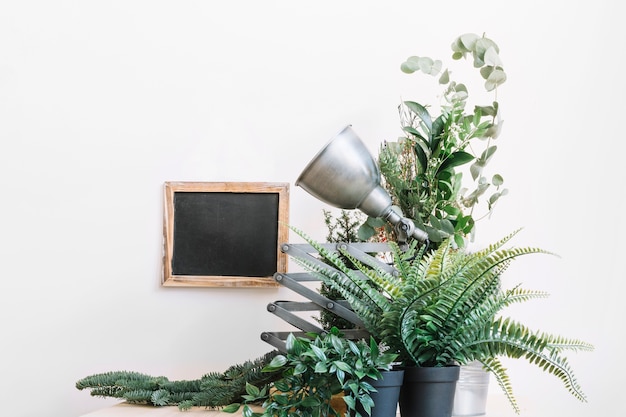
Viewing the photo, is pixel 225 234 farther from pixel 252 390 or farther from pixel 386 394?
pixel 386 394

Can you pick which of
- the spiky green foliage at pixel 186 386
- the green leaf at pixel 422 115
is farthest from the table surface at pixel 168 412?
the green leaf at pixel 422 115

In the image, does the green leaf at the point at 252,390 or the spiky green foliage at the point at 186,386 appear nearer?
the green leaf at the point at 252,390

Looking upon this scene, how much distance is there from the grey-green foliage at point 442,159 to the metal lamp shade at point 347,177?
101mm

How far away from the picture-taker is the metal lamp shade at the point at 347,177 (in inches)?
54.0

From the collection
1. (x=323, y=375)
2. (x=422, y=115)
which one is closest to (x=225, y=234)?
(x=422, y=115)

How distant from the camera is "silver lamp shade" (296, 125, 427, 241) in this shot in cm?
137

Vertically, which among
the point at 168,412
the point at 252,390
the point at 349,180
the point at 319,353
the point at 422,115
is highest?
the point at 422,115

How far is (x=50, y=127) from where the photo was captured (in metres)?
1.92

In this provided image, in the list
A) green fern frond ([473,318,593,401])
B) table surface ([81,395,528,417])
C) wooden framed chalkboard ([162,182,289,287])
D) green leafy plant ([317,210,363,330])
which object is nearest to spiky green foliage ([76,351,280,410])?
table surface ([81,395,528,417])

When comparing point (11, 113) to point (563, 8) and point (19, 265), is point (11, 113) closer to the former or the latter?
point (19, 265)

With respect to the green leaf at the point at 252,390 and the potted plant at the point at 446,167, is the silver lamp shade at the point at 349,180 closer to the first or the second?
the potted plant at the point at 446,167

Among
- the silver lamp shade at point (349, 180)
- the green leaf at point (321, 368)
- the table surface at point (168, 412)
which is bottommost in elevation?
the table surface at point (168, 412)

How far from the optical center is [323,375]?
106 cm

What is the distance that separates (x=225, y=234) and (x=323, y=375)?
2.69ft
